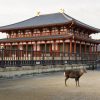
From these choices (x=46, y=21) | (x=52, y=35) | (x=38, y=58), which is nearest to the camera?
(x=38, y=58)

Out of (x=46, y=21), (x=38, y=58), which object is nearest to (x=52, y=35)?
(x=46, y=21)

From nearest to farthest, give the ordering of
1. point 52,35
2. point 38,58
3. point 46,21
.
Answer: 1. point 38,58
2. point 52,35
3. point 46,21

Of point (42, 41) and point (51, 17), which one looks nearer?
point (42, 41)

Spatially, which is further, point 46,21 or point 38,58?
point 46,21

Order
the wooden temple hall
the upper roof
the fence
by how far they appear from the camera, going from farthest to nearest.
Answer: the upper roof → the wooden temple hall → the fence

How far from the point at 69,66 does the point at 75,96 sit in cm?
1847

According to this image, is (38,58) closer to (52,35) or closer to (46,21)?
(52,35)

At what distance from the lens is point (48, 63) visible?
25.0 meters

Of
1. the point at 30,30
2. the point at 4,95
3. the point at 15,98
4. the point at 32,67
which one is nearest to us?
the point at 15,98

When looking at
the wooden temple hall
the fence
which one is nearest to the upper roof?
the wooden temple hall

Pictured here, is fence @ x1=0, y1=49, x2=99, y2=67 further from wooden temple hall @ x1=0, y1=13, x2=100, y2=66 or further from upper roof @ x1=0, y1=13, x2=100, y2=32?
upper roof @ x1=0, y1=13, x2=100, y2=32

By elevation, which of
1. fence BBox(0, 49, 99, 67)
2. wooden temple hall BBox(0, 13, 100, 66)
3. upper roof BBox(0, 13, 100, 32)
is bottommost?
fence BBox(0, 49, 99, 67)

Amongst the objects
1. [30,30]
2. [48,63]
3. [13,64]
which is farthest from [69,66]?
[30,30]

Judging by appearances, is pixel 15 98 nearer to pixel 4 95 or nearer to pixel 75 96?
pixel 4 95
